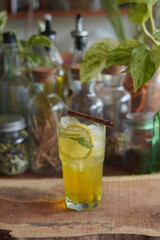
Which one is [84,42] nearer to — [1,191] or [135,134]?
[135,134]

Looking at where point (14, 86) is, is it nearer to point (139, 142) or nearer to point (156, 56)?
point (139, 142)

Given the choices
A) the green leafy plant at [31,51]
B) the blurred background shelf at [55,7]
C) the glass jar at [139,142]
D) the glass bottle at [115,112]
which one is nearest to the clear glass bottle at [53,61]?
the green leafy plant at [31,51]

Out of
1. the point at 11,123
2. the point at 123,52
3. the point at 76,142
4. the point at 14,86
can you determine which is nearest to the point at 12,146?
the point at 11,123

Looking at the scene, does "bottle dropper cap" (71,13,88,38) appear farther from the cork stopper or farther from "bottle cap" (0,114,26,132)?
"bottle cap" (0,114,26,132)

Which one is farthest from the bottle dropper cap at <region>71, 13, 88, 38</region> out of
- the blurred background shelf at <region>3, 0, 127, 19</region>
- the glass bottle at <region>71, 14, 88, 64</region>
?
the blurred background shelf at <region>3, 0, 127, 19</region>

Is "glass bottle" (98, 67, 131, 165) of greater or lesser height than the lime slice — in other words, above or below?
below

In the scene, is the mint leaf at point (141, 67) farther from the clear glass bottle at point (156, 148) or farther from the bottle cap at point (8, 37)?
the bottle cap at point (8, 37)
